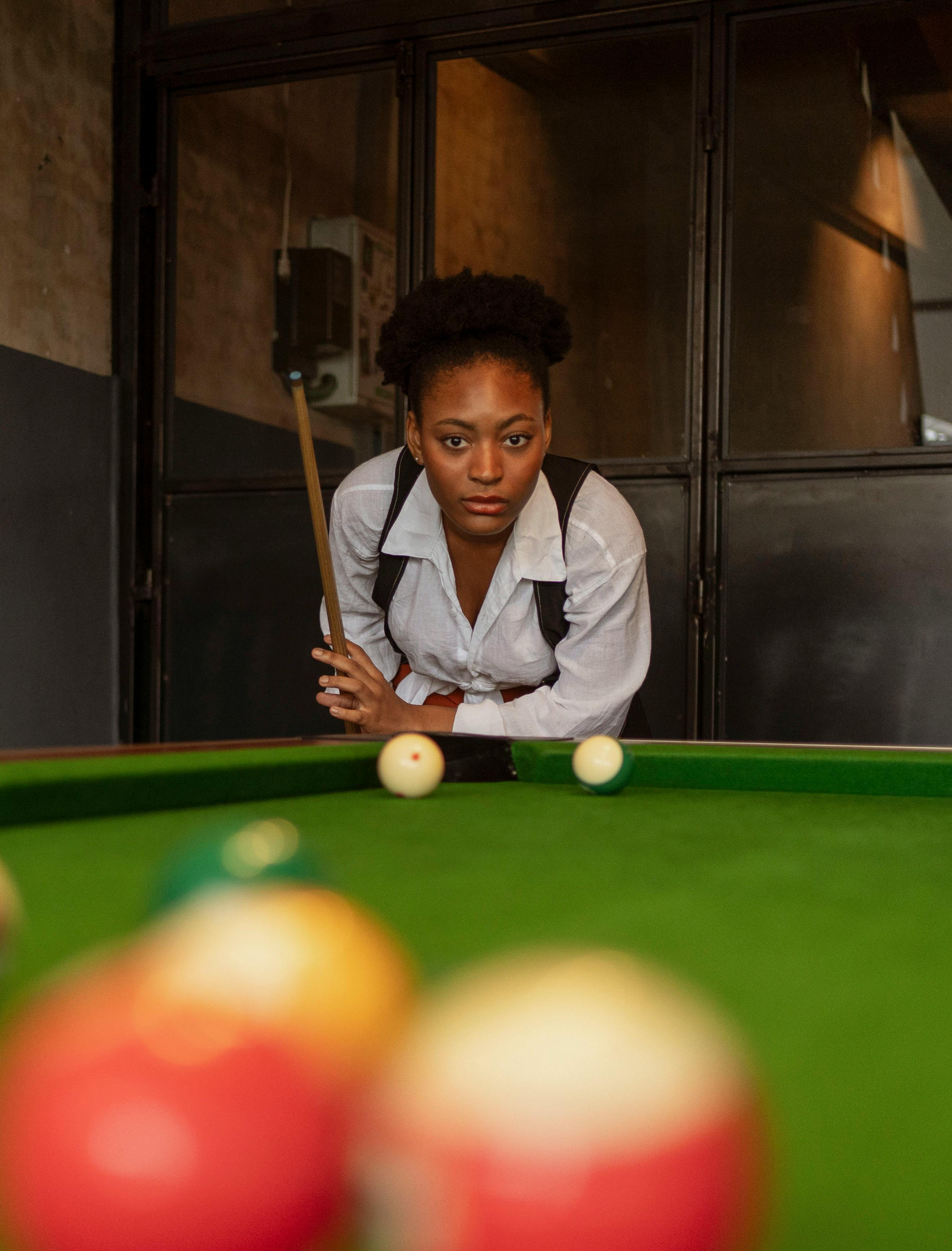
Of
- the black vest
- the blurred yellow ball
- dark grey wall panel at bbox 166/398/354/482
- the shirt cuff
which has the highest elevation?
dark grey wall panel at bbox 166/398/354/482

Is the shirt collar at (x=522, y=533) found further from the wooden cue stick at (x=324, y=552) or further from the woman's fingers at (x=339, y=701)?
the woman's fingers at (x=339, y=701)

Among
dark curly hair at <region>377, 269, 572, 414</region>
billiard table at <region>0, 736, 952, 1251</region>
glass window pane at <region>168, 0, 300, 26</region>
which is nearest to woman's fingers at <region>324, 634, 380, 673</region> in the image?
dark curly hair at <region>377, 269, 572, 414</region>

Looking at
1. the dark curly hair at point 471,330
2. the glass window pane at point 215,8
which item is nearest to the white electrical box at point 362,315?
the glass window pane at point 215,8

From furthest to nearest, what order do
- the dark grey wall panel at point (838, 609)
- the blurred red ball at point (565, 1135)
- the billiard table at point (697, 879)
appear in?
1. the dark grey wall panel at point (838, 609)
2. the billiard table at point (697, 879)
3. the blurred red ball at point (565, 1135)

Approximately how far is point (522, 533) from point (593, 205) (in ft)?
6.23

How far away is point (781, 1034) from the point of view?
2.12 feet

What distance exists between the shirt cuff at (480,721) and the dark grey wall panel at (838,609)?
1504 mm

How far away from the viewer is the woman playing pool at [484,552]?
93.9 inches

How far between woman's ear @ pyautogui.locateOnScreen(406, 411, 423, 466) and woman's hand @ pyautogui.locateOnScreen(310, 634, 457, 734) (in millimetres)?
424

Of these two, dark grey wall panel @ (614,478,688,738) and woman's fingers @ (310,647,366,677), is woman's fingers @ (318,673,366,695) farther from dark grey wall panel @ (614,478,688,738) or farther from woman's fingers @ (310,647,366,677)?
dark grey wall panel @ (614,478,688,738)

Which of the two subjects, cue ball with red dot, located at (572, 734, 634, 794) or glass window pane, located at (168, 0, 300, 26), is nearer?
cue ball with red dot, located at (572, 734, 634, 794)

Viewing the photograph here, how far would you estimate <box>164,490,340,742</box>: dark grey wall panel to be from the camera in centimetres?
423

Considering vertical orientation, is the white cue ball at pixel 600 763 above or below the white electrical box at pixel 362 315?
below

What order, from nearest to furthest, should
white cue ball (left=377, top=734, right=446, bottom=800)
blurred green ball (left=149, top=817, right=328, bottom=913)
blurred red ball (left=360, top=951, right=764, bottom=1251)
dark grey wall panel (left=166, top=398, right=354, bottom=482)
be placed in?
blurred red ball (left=360, top=951, right=764, bottom=1251), blurred green ball (left=149, top=817, right=328, bottom=913), white cue ball (left=377, top=734, right=446, bottom=800), dark grey wall panel (left=166, top=398, right=354, bottom=482)
